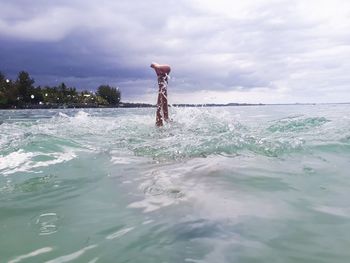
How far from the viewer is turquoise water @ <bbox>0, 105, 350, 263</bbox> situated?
2.86 metres

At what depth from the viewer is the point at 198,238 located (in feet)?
9.93

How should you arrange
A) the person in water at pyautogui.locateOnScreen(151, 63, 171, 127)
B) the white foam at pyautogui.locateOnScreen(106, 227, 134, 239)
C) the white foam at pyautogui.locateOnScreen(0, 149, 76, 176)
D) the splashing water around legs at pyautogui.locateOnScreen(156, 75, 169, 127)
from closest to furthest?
the white foam at pyautogui.locateOnScreen(106, 227, 134, 239)
the white foam at pyautogui.locateOnScreen(0, 149, 76, 176)
the person in water at pyautogui.locateOnScreen(151, 63, 171, 127)
the splashing water around legs at pyautogui.locateOnScreen(156, 75, 169, 127)

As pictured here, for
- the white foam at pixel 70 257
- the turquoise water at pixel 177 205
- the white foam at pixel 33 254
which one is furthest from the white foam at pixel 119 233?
the white foam at pixel 33 254

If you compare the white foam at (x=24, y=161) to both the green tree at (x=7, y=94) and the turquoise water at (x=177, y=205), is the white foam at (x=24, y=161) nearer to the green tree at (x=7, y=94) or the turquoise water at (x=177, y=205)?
the turquoise water at (x=177, y=205)

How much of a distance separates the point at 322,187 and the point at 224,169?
61.5 inches

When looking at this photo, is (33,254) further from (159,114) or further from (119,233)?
(159,114)

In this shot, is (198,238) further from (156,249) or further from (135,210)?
(135,210)

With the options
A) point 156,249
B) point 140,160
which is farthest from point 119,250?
point 140,160

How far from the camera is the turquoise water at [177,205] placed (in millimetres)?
2861

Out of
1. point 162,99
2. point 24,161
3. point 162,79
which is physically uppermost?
point 162,79

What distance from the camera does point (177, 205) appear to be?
13.1ft

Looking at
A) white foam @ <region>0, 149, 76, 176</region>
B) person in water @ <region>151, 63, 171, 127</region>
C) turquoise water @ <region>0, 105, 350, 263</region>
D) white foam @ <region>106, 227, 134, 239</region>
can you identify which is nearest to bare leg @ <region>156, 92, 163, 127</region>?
person in water @ <region>151, 63, 171, 127</region>

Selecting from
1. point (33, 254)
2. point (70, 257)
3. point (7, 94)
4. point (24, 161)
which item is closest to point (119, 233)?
point (70, 257)

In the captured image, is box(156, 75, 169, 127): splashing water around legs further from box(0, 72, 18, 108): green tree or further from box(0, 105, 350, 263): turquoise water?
box(0, 72, 18, 108): green tree
